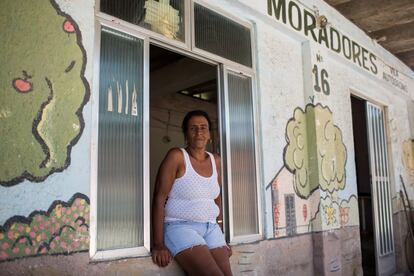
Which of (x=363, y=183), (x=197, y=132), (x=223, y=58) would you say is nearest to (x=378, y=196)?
(x=363, y=183)

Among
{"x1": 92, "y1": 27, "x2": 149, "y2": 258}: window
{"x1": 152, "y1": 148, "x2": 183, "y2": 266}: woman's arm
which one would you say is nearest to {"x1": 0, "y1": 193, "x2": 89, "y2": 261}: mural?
{"x1": 92, "y1": 27, "x2": 149, "y2": 258}: window

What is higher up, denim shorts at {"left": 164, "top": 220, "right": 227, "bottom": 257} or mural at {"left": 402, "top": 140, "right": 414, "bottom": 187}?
mural at {"left": 402, "top": 140, "right": 414, "bottom": 187}


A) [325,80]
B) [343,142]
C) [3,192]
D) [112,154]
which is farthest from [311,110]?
[3,192]

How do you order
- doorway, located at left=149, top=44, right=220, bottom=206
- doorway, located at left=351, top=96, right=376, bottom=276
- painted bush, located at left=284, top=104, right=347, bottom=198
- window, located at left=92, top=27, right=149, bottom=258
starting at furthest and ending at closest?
1. doorway, located at left=351, top=96, right=376, bottom=276
2. doorway, located at left=149, top=44, right=220, bottom=206
3. painted bush, located at left=284, top=104, right=347, bottom=198
4. window, located at left=92, top=27, right=149, bottom=258

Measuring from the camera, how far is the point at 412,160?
7.86 metres

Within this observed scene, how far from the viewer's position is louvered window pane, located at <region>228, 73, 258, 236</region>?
12.5ft

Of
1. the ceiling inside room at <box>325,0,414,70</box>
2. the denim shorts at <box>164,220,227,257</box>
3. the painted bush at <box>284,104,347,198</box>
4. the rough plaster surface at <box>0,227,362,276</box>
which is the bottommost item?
the rough plaster surface at <box>0,227,362,276</box>

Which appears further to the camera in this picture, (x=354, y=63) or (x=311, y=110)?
(x=354, y=63)

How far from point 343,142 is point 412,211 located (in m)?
2.81

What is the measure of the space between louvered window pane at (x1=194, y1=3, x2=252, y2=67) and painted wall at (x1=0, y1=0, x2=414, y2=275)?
13 centimetres

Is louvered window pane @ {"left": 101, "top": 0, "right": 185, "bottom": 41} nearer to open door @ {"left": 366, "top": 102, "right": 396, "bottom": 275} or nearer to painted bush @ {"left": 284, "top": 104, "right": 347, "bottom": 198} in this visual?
painted bush @ {"left": 284, "top": 104, "right": 347, "bottom": 198}

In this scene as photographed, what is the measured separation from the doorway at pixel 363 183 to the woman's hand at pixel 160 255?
17.5 feet

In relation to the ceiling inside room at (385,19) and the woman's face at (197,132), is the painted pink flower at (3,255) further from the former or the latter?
the ceiling inside room at (385,19)

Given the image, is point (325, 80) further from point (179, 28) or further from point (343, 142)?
point (179, 28)
